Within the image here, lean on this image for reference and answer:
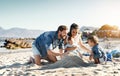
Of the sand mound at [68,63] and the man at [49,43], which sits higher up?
the man at [49,43]

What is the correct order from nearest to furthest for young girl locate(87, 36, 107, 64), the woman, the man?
the man → young girl locate(87, 36, 107, 64) → the woman

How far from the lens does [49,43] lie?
7.30 m

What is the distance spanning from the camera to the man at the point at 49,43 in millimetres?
7293

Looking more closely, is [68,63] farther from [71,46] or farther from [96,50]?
[96,50]

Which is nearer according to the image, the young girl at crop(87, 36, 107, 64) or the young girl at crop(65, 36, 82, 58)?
the young girl at crop(87, 36, 107, 64)

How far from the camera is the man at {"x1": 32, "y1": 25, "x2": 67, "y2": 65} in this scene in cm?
729

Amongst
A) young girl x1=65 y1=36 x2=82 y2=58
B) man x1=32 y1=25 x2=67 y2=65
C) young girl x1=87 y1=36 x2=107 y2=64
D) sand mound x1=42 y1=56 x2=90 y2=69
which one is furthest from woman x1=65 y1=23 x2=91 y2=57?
young girl x1=87 y1=36 x2=107 y2=64

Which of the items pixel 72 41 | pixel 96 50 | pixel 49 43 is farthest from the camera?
pixel 72 41

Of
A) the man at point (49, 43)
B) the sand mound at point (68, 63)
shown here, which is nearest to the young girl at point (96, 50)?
the sand mound at point (68, 63)

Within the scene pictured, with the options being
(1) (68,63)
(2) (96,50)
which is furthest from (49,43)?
(2) (96,50)

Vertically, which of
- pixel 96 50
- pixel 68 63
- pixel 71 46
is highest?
pixel 71 46

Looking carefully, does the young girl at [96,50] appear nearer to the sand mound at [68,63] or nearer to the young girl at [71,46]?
the sand mound at [68,63]

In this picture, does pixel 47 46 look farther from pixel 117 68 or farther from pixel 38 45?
pixel 117 68

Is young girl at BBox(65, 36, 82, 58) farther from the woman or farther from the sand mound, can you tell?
the sand mound
